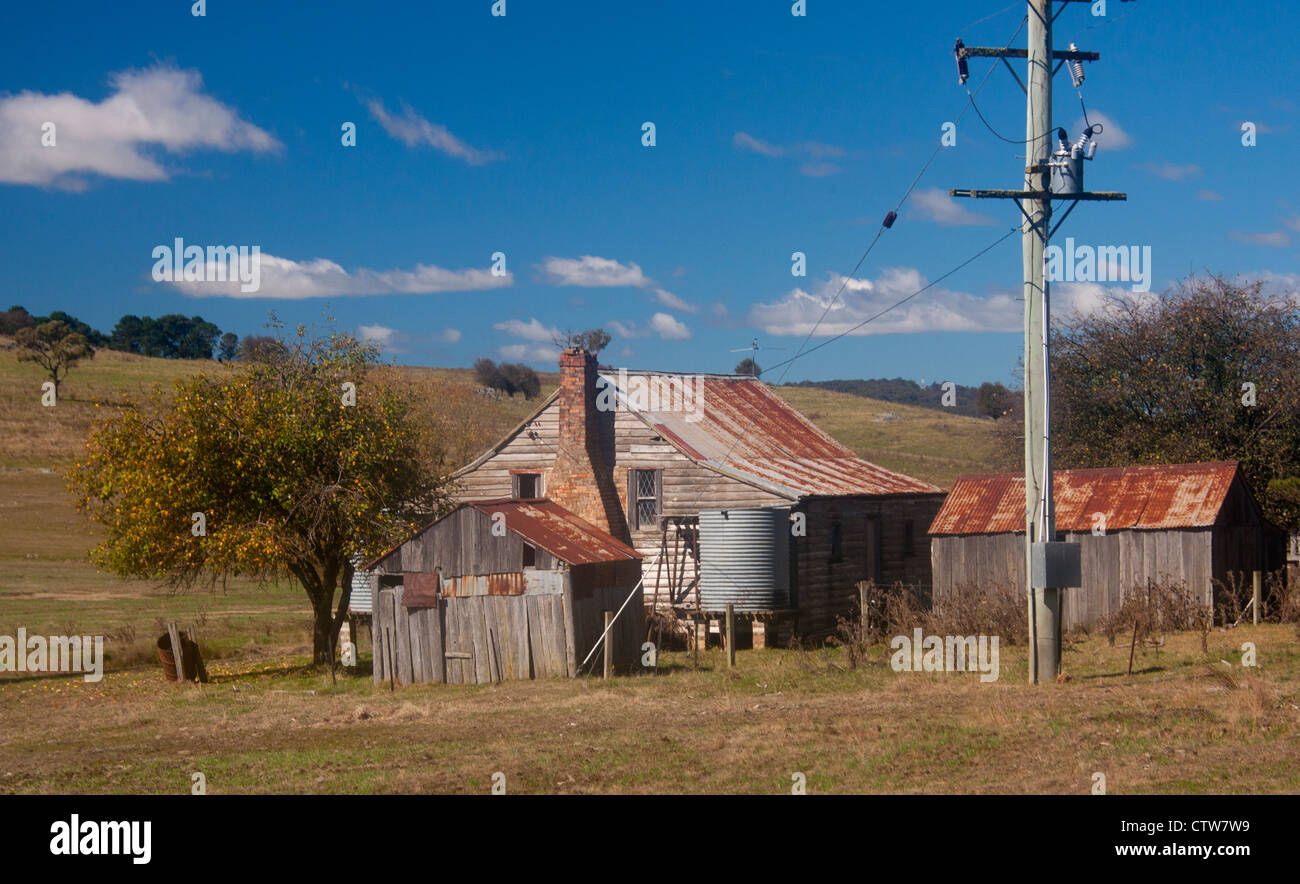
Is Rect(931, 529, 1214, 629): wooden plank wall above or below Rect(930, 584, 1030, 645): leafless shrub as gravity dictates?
above

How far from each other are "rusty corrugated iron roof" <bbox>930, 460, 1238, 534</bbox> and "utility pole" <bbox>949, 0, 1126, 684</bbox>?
980cm

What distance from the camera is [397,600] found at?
79.4 ft

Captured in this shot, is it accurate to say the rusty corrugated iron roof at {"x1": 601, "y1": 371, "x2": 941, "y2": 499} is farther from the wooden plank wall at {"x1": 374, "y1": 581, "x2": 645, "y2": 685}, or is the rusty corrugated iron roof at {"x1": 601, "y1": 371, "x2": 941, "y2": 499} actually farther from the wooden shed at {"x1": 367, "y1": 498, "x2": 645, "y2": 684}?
the wooden plank wall at {"x1": 374, "y1": 581, "x2": 645, "y2": 685}

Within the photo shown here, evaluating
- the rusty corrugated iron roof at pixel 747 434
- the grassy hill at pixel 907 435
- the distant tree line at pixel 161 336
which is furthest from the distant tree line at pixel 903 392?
the rusty corrugated iron roof at pixel 747 434

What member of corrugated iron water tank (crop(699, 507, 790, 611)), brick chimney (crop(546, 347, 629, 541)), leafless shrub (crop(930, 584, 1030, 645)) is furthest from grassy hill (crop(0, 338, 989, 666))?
leafless shrub (crop(930, 584, 1030, 645))

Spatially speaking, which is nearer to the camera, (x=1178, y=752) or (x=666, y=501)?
(x=1178, y=752)

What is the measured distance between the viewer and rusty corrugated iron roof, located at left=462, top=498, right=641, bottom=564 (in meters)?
24.1

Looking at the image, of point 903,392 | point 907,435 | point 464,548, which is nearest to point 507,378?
point 907,435

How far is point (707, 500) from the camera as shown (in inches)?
1211

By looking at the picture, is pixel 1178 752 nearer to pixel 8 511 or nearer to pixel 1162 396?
pixel 1162 396

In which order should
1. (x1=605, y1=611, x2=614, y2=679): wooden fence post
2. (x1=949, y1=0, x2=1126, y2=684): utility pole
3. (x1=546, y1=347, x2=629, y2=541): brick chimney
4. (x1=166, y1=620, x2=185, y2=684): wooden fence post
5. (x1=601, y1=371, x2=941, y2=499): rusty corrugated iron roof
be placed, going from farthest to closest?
(x1=601, y1=371, x2=941, y2=499): rusty corrugated iron roof → (x1=546, y1=347, x2=629, y2=541): brick chimney → (x1=166, y1=620, x2=185, y2=684): wooden fence post → (x1=605, y1=611, x2=614, y2=679): wooden fence post → (x1=949, y1=0, x2=1126, y2=684): utility pole

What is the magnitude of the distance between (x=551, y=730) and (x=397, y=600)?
26.3 ft

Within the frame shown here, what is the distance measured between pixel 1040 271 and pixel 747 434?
1814 centimetres
